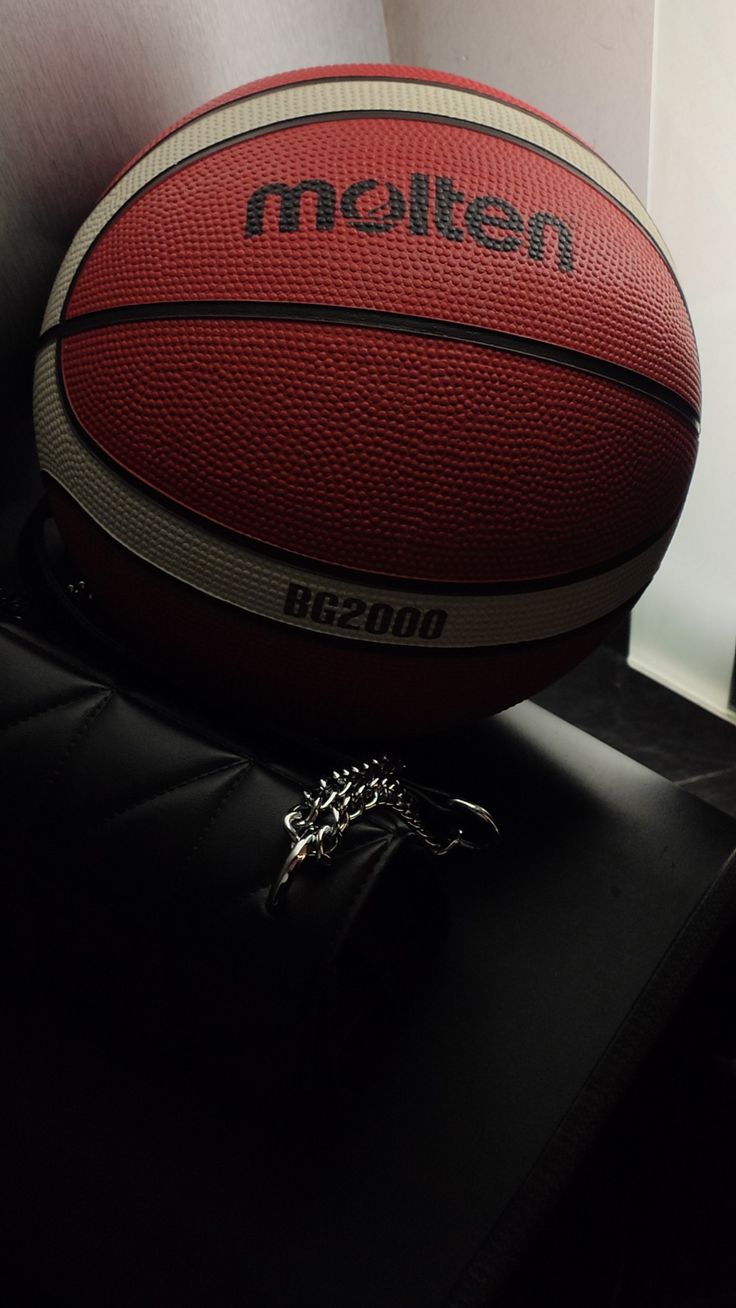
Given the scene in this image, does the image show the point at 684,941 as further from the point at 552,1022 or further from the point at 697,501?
the point at 697,501

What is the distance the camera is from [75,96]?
778mm

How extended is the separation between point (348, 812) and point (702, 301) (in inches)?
26.9

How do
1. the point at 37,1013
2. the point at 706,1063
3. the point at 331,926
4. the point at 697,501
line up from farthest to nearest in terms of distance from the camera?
the point at 697,501
the point at 706,1063
the point at 37,1013
the point at 331,926

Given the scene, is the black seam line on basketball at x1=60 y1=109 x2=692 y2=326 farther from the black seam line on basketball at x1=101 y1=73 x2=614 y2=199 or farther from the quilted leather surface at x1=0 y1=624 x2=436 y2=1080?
the quilted leather surface at x1=0 y1=624 x2=436 y2=1080

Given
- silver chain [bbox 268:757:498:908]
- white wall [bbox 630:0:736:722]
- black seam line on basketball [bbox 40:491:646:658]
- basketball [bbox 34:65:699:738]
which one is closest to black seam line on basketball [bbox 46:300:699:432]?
basketball [bbox 34:65:699:738]

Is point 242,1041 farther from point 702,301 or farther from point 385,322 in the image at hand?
point 702,301

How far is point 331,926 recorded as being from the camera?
1.80 feet

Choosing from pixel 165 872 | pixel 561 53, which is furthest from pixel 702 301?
pixel 165 872

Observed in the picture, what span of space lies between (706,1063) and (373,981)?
12.7 inches

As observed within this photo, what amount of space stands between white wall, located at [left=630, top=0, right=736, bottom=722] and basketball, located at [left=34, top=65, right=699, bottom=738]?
0.32 m

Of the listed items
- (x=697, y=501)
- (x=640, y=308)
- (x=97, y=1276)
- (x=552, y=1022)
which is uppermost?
(x=697, y=501)

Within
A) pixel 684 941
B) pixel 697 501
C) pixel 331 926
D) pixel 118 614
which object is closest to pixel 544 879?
pixel 684 941

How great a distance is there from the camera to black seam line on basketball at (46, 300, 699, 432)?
21.5 inches

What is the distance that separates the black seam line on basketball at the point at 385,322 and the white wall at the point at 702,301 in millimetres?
434
